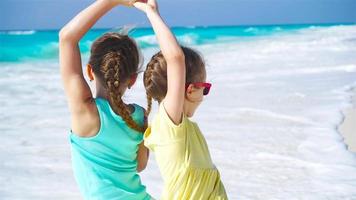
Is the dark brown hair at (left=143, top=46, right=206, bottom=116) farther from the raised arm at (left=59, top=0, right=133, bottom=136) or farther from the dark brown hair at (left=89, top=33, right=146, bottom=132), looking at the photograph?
the raised arm at (left=59, top=0, right=133, bottom=136)

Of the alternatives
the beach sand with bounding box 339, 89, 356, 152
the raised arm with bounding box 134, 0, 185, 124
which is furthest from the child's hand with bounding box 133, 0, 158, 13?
the beach sand with bounding box 339, 89, 356, 152

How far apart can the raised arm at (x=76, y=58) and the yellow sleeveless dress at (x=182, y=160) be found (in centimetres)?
24

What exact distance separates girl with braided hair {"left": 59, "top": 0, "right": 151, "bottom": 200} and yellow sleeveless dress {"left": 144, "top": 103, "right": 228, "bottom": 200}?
113mm

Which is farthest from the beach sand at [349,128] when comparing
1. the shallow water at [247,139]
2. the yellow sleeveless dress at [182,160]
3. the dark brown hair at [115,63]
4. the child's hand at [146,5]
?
the child's hand at [146,5]

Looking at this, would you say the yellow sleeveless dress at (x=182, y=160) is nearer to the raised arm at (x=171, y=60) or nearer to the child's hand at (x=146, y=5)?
the raised arm at (x=171, y=60)

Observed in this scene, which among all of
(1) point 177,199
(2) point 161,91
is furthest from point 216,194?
(2) point 161,91

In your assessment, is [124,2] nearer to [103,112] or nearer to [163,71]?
[163,71]

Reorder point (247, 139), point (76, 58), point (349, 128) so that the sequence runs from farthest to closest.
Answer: point (349, 128) → point (247, 139) → point (76, 58)

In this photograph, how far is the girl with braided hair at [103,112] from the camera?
2.29 m

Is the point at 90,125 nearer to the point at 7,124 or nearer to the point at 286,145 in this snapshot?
the point at 286,145

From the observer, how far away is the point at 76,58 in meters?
2.30

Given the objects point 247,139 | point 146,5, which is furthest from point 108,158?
point 247,139

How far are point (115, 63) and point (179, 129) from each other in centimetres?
31

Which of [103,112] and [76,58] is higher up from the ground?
[76,58]
